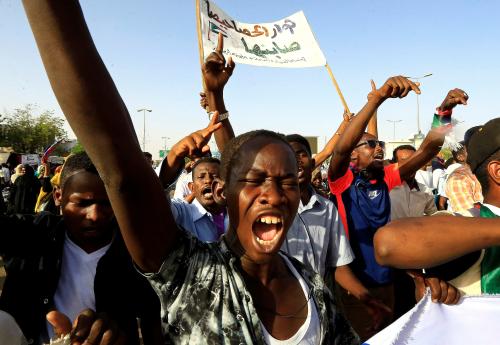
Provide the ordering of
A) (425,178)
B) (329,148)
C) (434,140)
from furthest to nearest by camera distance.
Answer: (425,178), (329,148), (434,140)

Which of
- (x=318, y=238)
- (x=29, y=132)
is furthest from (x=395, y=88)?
(x=29, y=132)

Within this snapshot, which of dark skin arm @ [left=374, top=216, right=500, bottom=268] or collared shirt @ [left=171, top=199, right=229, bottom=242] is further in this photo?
collared shirt @ [left=171, top=199, right=229, bottom=242]

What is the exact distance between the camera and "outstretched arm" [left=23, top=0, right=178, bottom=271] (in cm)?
96

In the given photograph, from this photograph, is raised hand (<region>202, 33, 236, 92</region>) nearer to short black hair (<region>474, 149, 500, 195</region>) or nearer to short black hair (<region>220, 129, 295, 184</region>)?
short black hair (<region>220, 129, 295, 184</region>)

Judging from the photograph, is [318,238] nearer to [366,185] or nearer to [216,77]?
[366,185]

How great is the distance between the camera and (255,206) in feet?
4.47

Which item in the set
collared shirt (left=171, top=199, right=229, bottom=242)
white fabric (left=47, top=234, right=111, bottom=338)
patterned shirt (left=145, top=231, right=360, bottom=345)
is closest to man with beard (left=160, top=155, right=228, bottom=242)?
collared shirt (left=171, top=199, right=229, bottom=242)

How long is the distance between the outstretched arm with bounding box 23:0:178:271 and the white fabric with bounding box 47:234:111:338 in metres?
0.89

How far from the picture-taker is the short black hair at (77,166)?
6.49ft

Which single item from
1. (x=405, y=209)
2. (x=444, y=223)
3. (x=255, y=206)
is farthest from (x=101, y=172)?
(x=405, y=209)

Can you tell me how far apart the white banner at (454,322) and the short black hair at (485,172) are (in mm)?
474

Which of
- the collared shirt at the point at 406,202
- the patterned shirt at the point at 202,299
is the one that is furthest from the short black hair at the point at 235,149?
the collared shirt at the point at 406,202

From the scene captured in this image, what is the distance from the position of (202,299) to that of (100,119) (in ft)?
1.92

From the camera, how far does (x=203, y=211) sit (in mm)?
3227
